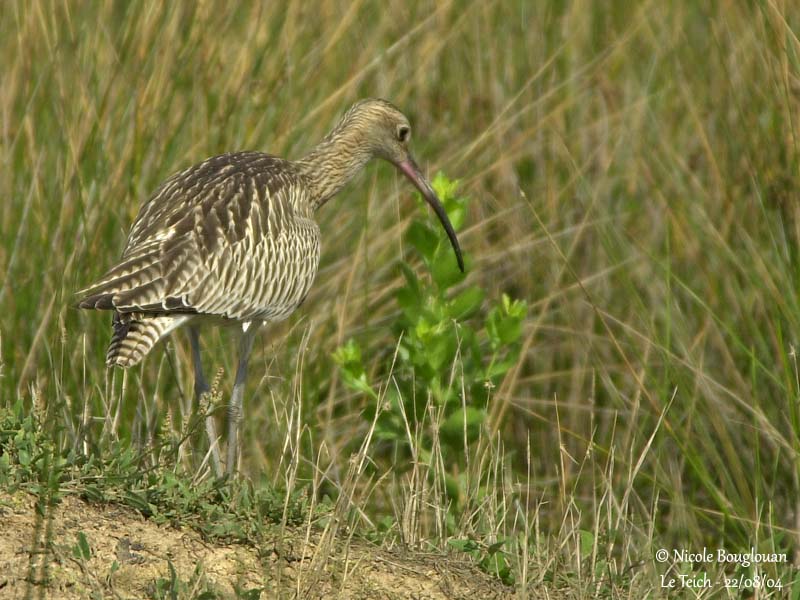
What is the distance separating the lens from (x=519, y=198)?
272 inches

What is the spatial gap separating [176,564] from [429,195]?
9.07 feet

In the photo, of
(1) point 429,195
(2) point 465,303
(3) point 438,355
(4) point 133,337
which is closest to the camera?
(4) point 133,337

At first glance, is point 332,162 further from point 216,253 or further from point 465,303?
point 465,303

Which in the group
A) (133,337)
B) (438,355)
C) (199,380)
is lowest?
(199,380)

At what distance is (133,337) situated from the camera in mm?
4738

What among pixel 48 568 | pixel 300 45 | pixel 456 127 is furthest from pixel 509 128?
Result: pixel 48 568

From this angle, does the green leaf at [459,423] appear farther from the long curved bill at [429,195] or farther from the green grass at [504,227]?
the long curved bill at [429,195]

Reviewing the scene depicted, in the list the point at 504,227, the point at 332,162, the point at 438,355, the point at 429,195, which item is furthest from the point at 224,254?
the point at 504,227

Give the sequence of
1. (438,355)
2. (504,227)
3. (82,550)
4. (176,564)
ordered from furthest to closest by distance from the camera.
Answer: (504,227) → (438,355) → (176,564) → (82,550)

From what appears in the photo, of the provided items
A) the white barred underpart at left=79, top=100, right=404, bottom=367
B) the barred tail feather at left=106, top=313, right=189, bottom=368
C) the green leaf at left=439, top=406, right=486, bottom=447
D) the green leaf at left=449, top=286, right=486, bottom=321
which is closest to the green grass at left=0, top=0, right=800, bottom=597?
the green leaf at left=439, top=406, right=486, bottom=447

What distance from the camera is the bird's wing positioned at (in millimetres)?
4859

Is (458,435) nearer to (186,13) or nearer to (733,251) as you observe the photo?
(733,251)

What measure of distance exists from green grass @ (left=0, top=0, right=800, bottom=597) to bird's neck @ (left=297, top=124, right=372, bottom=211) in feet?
0.89

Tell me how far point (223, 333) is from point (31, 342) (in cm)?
96
